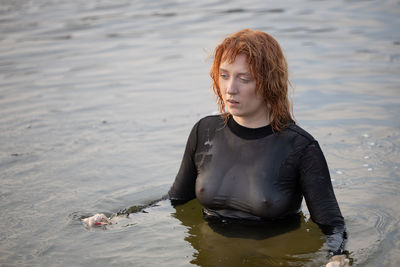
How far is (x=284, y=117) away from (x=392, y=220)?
1.72m

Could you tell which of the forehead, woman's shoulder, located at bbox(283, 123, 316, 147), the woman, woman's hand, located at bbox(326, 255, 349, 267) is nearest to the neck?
the woman

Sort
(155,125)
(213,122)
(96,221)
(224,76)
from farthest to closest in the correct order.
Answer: (155,125) < (96,221) < (213,122) < (224,76)

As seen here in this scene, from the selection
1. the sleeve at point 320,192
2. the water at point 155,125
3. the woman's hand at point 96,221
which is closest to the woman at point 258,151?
the sleeve at point 320,192

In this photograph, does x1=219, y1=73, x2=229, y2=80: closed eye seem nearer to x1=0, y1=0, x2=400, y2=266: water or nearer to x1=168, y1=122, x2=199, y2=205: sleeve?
x1=168, y1=122, x2=199, y2=205: sleeve

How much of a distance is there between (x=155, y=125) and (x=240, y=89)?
4048 mm

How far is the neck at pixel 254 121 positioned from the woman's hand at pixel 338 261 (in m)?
1.02

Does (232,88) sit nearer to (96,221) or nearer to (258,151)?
(258,151)

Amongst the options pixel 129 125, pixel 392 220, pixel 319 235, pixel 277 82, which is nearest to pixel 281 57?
pixel 277 82

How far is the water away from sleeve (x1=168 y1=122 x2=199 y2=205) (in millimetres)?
313

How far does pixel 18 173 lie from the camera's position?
20.2ft

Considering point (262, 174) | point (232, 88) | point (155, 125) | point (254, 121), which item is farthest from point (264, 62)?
point (155, 125)

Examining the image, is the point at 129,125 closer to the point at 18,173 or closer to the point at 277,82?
the point at 18,173

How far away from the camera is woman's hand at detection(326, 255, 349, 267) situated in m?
3.69

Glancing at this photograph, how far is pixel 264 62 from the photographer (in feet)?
12.4
